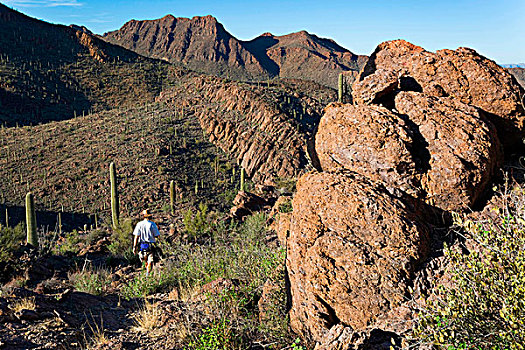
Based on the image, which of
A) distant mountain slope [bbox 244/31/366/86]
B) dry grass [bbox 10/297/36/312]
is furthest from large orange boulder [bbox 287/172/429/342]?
distant mountain slope [bbox 244/31/366/86]

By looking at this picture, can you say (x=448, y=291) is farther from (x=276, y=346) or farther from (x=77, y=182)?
(x=77, y=182)

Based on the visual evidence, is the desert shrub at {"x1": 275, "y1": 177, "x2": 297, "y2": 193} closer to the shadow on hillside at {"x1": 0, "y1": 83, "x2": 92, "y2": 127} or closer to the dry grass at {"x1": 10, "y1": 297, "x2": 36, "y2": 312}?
the dry grass at {"x1": 10, "y1": 297, "x2": 36, "y2": 312}

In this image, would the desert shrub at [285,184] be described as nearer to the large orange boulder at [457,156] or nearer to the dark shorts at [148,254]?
the dark shorts at [148,254]

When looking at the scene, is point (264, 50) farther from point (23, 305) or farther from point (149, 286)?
point (23, 305)

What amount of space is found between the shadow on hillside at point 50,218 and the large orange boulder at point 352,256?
19.2m

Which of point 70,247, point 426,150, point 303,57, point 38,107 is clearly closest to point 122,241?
point 70,247

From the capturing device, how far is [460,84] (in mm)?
4145

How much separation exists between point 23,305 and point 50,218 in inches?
723

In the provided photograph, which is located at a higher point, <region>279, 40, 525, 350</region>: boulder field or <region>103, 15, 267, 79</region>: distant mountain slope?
<region>103, 15, 267, 79</region>: distant mountain slope

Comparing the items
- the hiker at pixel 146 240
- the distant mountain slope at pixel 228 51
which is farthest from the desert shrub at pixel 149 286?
the distant mountain slope at pixel 228 51

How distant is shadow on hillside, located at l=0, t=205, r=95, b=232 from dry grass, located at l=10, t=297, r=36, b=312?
1657 cm

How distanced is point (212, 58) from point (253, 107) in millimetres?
76298

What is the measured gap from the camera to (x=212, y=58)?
10056 centimetres

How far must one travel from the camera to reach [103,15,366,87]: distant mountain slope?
9719cm
